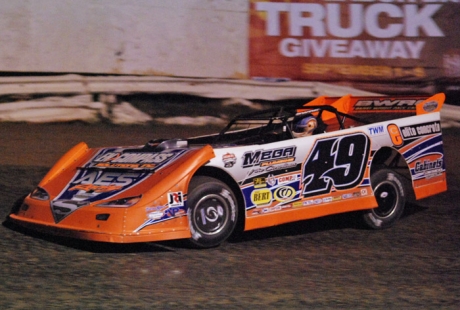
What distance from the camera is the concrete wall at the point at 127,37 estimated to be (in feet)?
41.7

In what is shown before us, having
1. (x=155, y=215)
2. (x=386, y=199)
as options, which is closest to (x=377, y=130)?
(x=386, y=199)

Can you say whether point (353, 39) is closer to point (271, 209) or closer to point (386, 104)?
point (386, 104)

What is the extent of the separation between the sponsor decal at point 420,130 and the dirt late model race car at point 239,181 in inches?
0.4

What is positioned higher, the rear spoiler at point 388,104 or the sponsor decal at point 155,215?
the rear spoiler at point 388,104

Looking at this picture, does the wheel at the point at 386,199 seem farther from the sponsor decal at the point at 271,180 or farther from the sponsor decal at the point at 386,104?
the sponsor decal at the point at 271,180

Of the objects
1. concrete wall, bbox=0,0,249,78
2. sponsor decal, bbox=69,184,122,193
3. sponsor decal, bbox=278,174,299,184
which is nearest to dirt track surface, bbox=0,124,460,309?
sponsor decal, bbox=69,184,122,193

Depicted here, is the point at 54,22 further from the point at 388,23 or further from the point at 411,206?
the point at 411,206

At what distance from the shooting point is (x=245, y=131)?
768cm

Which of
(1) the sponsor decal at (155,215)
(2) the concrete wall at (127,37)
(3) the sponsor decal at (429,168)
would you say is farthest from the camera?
(2) the concrete wall at (127,37)

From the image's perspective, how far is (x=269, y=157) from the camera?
6340mm

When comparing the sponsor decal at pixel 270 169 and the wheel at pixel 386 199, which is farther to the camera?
the wheel at pixel 386 199

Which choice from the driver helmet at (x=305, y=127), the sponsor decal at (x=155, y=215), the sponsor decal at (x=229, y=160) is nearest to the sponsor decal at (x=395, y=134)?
the driver helmet at (x=305, y=127)

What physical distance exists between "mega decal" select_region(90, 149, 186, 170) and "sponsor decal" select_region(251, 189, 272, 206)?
73 centimetres

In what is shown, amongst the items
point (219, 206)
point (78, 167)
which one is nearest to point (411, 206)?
point (219, 206)
